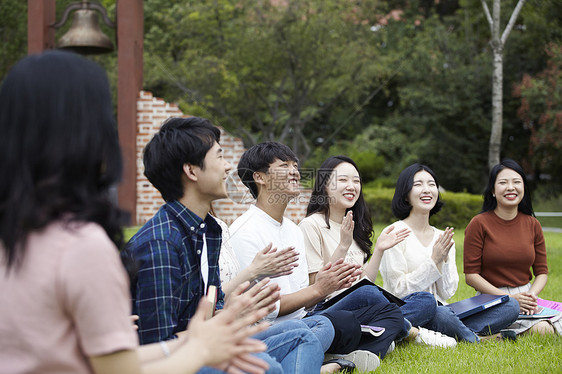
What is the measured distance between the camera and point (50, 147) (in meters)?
1.25

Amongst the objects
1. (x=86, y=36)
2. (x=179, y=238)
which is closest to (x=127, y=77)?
(x=86, y=36)

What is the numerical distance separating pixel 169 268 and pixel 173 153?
49 cm

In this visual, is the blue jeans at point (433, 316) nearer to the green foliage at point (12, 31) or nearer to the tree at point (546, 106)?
the tree at point (546, 106)

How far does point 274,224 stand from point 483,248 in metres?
1.78

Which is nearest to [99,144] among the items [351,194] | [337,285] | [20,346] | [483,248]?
[20,346]

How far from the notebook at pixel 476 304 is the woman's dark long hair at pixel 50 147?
329 cm

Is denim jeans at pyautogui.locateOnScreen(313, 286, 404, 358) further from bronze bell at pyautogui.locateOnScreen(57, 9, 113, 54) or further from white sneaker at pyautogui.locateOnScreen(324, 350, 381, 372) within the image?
bronze bell at pyautogui.locateOnScreen(57, 9, 113, 54)

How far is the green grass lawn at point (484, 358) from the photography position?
3305 millimetres

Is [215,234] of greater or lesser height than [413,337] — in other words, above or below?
above

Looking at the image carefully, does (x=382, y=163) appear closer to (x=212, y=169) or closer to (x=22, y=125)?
(x=212, y=169)

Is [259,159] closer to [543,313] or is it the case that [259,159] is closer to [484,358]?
[484,358]

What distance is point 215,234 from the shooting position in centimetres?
254

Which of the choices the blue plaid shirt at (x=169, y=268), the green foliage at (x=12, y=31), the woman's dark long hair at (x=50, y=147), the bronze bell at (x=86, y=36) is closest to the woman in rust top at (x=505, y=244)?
the blue plaid shirt at (x=169, y=268)

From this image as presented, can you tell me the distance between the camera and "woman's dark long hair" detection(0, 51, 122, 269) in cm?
125
